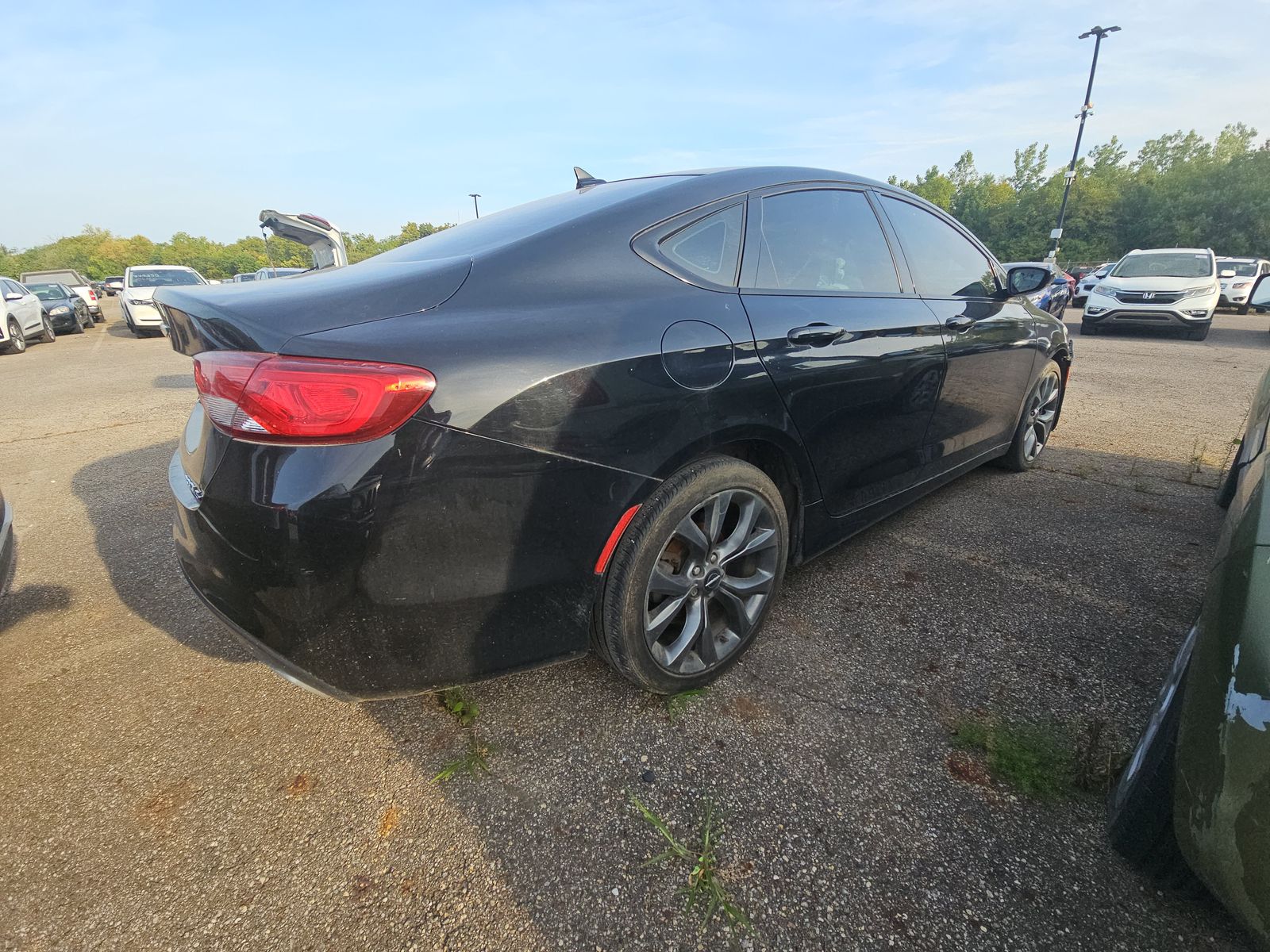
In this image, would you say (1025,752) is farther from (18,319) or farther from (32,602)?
(18,319)

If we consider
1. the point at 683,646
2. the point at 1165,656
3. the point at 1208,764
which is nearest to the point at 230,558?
the point at 683,646

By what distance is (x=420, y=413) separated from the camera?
1.32 meters

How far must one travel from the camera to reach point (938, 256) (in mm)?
2926

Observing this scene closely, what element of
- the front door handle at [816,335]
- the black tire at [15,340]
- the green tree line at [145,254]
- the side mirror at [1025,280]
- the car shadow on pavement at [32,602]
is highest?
the green tree line at [145,254]

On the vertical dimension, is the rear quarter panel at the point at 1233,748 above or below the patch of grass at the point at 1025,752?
above

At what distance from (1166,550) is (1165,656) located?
99 centimetres

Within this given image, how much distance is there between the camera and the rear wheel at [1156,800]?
122 centimetres

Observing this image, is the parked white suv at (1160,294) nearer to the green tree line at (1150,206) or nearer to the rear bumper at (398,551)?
the rear bumper at (398,551)

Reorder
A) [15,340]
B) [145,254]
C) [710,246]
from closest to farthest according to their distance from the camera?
[710,246]
[15,340]
[145,254]

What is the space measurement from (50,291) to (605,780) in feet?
67.1

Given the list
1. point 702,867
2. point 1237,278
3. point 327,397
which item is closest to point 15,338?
point 327,397

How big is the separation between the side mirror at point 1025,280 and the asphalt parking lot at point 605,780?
51.5 inches

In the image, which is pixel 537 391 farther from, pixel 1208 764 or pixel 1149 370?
pixel 1149 370

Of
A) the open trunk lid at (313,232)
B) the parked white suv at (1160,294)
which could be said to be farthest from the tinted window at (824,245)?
the parked white suv at (1160,294)
